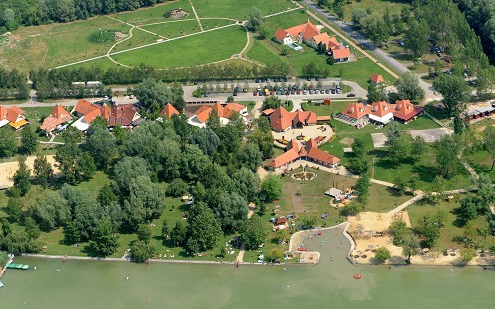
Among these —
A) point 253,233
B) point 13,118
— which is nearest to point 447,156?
point 253,233

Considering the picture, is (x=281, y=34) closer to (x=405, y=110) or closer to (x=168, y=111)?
(x=168, y=111)

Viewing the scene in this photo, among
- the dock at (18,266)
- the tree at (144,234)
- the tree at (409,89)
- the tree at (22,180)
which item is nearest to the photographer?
the dock at (18,266)

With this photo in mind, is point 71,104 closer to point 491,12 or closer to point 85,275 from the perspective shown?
point 85,275

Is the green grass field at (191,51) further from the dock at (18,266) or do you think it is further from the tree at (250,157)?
the dock at (18,266)

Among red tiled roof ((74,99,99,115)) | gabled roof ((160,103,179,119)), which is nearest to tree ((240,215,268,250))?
gabled roof ((160,103,179,119))

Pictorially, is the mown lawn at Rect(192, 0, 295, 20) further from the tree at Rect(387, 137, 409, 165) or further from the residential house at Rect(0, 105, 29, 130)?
the tree at Rect(387, 137, 409, 165)

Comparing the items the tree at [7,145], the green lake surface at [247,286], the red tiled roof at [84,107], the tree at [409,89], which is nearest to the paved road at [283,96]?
the tree at [409,89]
